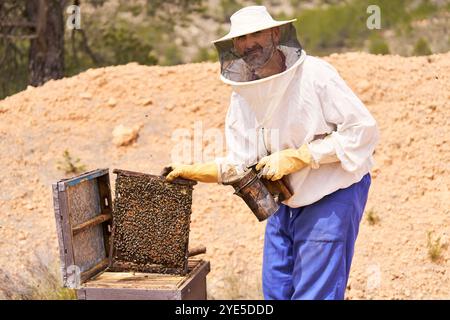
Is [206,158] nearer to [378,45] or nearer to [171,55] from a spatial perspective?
[378,45]

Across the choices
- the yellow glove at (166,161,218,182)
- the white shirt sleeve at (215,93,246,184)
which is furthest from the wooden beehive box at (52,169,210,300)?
the white shirt sleeve at (215,93,246,184)

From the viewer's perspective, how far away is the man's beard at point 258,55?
3887 millimetres

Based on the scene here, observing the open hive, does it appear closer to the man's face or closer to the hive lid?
the hive lid

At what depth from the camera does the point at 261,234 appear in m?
6.71

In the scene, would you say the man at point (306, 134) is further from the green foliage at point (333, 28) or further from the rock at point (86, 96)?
the green foliage at point (333, 28)

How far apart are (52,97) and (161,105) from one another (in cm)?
120

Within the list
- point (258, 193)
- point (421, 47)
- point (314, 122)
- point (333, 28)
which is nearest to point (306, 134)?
point (314, 122)

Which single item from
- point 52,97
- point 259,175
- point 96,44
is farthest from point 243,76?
point 96,44

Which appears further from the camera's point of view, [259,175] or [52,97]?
[52,97]

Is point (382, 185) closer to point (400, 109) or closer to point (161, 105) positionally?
point (400, 109)

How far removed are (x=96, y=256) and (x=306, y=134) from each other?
1.43 meters

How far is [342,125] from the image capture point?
387 centimetres

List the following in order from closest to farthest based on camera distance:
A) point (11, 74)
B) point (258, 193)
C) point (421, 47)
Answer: point (258, 193)
point (11, 74)
point (421, 47)

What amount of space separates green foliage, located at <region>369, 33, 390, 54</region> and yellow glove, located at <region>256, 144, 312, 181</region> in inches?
543
